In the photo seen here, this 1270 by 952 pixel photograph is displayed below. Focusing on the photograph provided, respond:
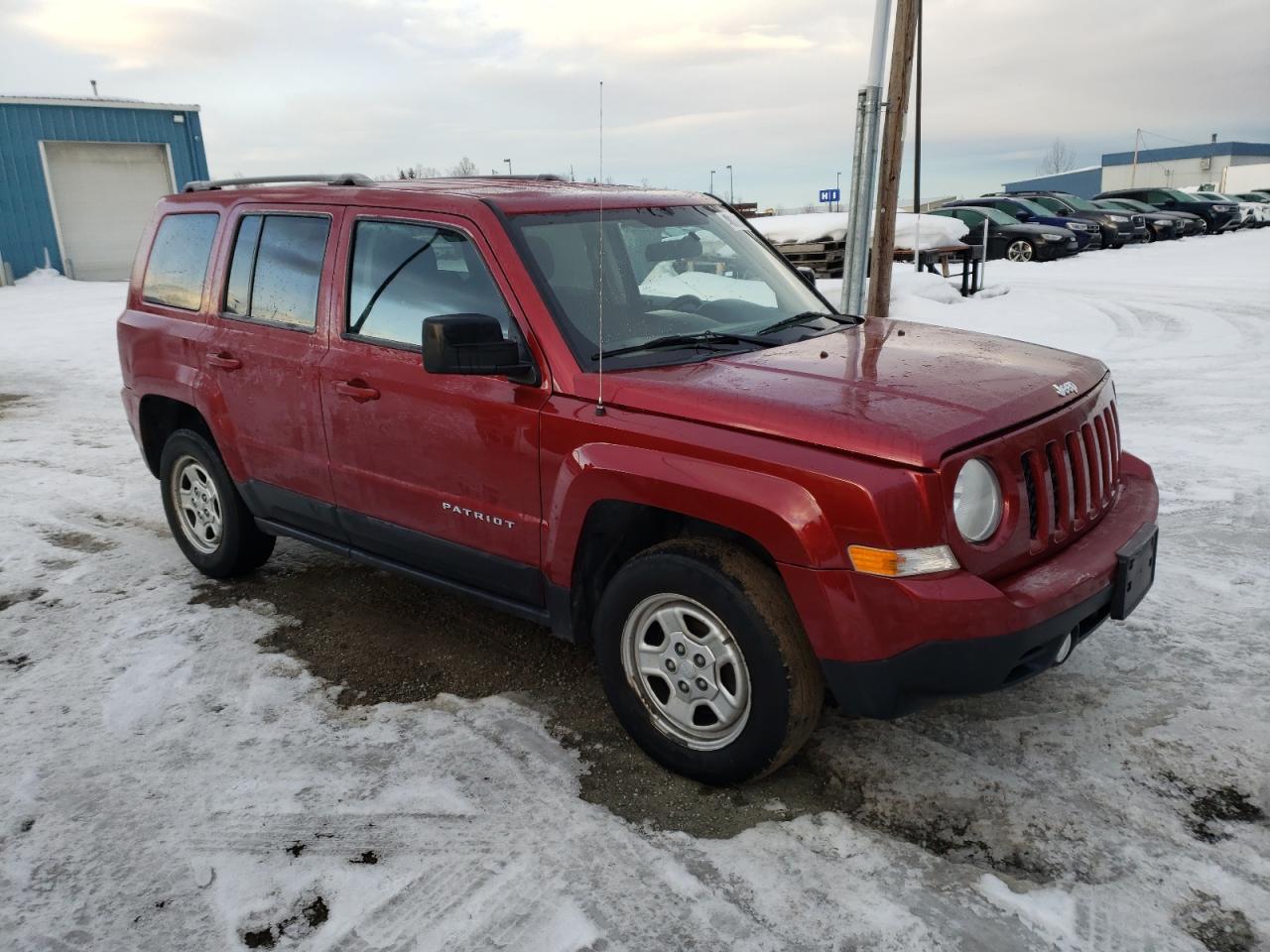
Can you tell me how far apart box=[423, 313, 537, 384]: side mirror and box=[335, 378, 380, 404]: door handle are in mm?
703

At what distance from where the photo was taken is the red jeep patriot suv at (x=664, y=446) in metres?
2.73

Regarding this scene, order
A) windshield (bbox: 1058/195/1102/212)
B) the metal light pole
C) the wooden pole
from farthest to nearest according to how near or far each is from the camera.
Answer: windshield (bbox: 1058/195/1102/212) < the wooden pole < the metal light pole

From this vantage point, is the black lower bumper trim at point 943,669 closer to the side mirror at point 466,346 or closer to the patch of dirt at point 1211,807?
the patch of dirt at point 1211,807

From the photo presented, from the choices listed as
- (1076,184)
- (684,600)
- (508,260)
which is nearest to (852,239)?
(508,260)

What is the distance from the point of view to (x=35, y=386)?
10.9m

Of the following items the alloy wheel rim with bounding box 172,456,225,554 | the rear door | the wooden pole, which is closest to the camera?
the rear door

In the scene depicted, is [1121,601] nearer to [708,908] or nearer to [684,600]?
[684,600]

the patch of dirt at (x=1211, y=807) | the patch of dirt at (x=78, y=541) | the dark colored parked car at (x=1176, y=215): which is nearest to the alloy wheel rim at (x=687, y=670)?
the patch of dirt at (x=1211, y=807)

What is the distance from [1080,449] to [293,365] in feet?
10.1

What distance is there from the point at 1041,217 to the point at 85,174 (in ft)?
77.9

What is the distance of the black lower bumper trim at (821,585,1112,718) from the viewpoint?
106 inches

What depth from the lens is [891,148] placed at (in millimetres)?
10633

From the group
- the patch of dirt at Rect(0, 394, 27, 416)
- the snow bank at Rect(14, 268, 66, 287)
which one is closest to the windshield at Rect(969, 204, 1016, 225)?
the patch of dirt at Rect(0, 394, 27, 416)

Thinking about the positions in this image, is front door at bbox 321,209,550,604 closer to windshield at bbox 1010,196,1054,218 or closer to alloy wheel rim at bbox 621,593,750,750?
alloy wheel rim at bbox 621,593,750,750
